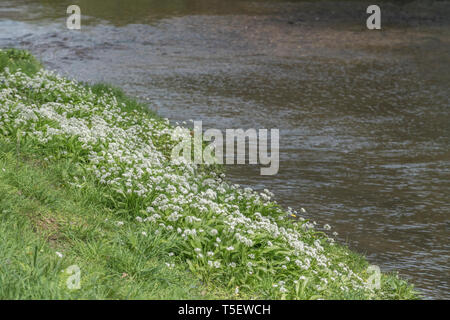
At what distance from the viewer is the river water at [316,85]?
27.6 ft

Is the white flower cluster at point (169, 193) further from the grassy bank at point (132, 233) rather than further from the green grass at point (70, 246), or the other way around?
the green grass at point (70, 246)

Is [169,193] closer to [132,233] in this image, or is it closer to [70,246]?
[132,233]

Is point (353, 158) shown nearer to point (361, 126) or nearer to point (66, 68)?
point (361, 126)

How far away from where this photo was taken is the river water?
27.6 feet

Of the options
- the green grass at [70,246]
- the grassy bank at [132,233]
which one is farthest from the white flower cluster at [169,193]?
the green grass at [70,246]

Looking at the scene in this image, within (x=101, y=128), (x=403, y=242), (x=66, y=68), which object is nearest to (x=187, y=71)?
(x=66, y=68)

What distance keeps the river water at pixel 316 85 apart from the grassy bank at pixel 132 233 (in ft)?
3.84

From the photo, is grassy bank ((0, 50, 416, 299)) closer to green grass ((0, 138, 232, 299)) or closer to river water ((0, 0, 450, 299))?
green grass ((0, 138, 232, 299))

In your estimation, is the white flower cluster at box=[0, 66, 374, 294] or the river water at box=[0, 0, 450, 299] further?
the river water at box=[0, 0, 450, 299]

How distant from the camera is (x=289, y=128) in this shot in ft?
39.4

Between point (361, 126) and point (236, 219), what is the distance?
6814 millimetres

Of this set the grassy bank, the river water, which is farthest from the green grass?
the river water

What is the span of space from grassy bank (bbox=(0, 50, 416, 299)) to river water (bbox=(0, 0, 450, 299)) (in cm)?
117

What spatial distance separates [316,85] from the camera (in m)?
15.2
